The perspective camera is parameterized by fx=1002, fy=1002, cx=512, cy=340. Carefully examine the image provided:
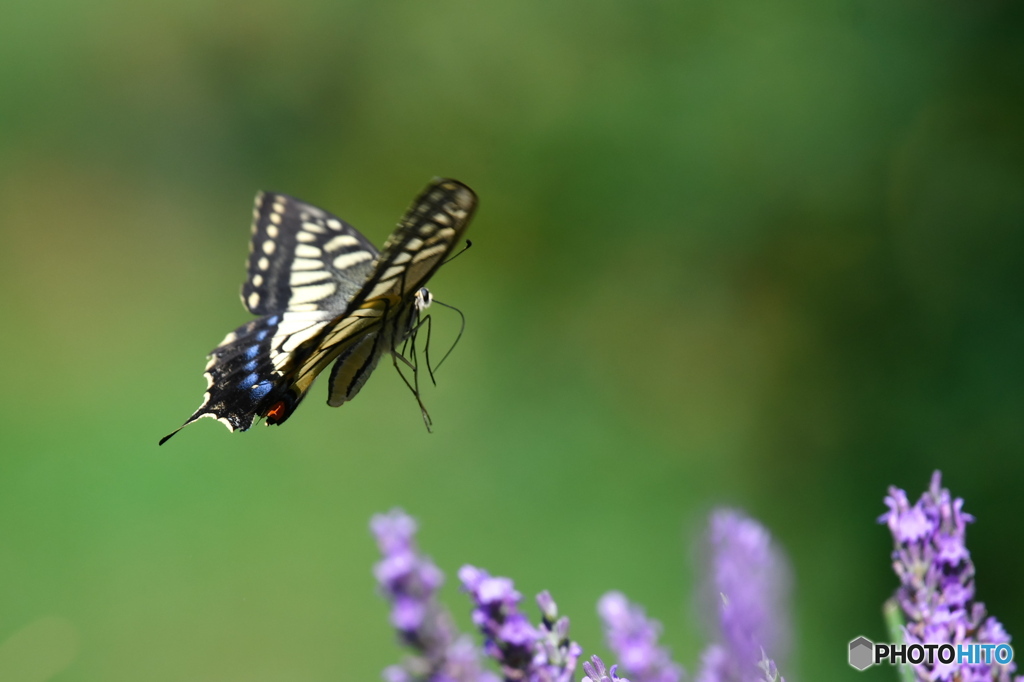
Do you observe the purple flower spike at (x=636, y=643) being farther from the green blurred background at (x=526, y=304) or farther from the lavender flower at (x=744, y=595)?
the green blurred background at (x=526, y=304)

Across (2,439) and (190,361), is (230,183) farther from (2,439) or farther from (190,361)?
(2,439)

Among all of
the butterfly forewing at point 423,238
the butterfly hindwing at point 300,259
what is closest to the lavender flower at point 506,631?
the butterfly forewing at point 423,238

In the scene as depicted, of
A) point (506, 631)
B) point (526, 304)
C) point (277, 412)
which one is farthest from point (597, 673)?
point (526, 304)

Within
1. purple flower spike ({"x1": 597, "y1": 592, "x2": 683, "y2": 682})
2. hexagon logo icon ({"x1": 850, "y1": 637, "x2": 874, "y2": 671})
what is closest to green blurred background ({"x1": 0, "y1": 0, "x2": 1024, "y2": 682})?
→ hexagon logo icon ({"x1": 850, "y1": 637, "x2": 874, "y2": 671})

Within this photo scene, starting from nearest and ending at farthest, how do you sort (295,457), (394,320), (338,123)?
1. (394,320)
2. (295,457)
3. (338,123)

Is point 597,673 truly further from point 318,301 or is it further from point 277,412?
point 318,301

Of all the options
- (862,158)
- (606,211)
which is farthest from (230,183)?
(862,158)
